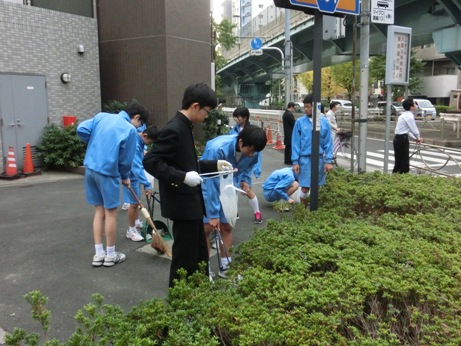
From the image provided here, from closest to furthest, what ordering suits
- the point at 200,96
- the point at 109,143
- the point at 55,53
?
the point at 200,96 → the point at 109,143 → the point at 55,53

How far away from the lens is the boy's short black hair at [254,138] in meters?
3.70

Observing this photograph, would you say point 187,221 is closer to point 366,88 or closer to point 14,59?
point 366,88

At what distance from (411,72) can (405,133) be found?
136 feet

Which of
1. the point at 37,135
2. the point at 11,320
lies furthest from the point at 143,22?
the point at 11,320

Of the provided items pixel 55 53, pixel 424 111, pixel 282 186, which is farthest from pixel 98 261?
pixel 424 111

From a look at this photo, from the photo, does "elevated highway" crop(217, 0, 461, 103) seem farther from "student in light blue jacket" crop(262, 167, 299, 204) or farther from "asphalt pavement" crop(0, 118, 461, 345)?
"asphalt pavement" crop(0, 118, 461, 345)

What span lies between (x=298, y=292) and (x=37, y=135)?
9740 millimetres

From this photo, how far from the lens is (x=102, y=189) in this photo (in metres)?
4.44

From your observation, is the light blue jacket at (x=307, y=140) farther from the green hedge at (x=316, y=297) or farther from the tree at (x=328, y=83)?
the tree at (x=328, y=83)

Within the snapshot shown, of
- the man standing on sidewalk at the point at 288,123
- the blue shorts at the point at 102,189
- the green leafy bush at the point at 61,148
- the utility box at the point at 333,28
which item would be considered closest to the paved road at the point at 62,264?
the blue shorts at the point at 102,189

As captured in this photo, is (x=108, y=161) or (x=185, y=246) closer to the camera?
(x=185, y=246)

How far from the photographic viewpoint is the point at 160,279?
434 centimetres

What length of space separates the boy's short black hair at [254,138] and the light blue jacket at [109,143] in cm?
138

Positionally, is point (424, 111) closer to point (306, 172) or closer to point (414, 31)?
point (414, 31)
